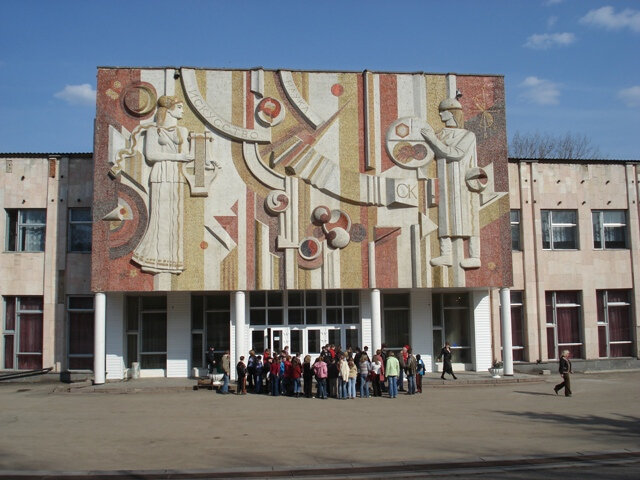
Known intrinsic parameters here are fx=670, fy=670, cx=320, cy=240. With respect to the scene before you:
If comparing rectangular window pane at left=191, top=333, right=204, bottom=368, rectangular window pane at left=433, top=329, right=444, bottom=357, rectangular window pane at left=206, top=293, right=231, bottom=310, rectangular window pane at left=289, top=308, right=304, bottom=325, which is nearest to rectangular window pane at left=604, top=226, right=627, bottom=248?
rectangular window pane at left=433, top=329, right=444, bottom=357

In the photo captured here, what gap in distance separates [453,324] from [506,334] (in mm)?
3241

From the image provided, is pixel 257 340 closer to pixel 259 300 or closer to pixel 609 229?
pixel 259 300

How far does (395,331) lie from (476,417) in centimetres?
1324

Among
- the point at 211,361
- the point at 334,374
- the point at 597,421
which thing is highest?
the point at 211,361

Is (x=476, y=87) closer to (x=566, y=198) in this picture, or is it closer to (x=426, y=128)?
(x=426, y=128)

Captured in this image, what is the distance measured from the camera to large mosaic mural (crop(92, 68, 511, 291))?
26.8 m

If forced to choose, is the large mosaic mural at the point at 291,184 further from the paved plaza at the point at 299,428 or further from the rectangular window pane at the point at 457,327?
the paved plaza at the point at 299,428

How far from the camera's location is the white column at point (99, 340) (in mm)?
26500

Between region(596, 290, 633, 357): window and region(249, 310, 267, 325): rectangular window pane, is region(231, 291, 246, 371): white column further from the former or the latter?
region(596, 290, 633, 357): window

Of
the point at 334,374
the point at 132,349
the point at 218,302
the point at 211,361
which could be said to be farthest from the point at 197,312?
the point at 334,374

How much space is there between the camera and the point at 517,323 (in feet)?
104

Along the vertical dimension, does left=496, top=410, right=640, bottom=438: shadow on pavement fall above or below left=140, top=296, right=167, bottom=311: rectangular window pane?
below

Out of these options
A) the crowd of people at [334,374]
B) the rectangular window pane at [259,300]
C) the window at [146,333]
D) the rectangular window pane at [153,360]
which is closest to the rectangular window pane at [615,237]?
the crowd of people at [334,374]

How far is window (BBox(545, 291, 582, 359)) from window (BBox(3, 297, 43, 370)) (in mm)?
23697
